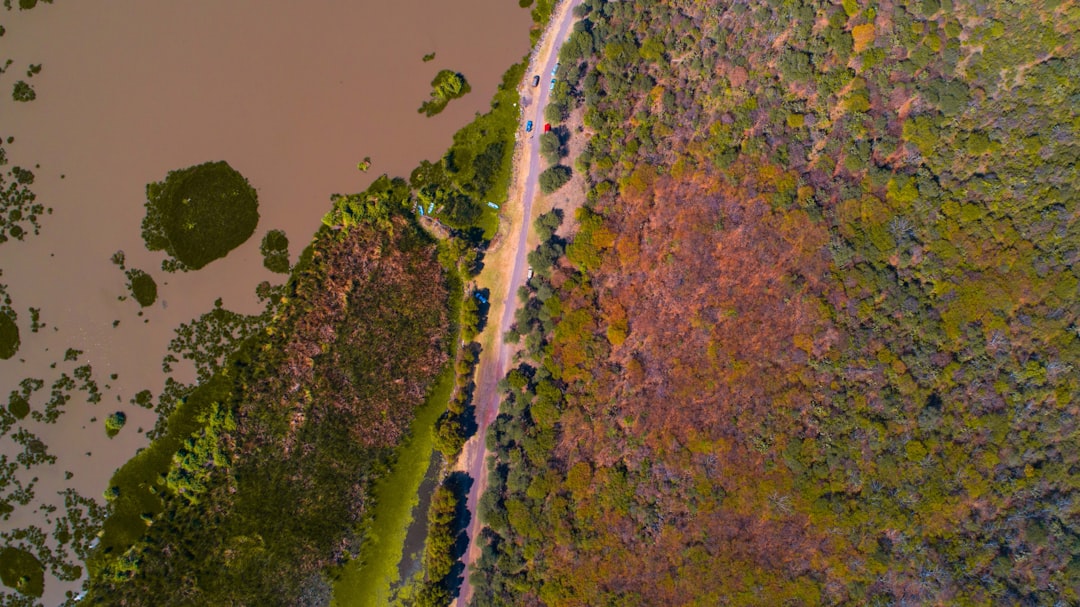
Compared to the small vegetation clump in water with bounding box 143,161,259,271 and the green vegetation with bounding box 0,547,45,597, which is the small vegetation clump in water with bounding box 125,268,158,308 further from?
the green vegetation with bounding box 0,547,45,597

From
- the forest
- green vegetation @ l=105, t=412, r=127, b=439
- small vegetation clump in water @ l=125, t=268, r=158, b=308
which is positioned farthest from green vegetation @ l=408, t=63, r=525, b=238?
green vegetation @ l=105, t=412, r=127, b=439

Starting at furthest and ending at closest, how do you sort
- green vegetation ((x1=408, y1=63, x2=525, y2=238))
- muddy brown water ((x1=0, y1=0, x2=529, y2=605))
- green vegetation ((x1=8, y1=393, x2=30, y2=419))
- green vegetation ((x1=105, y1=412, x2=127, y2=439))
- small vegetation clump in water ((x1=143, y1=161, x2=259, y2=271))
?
green vegetation ((x1=408, y1=63, x2=525, y2=238)) → small vegetation clump in water ((x1=143, y1=161, x2=259, y2=271)) → muddy brown water ((x1=0, y1=0, x2=529, y2=605)) → green vegetation ((x1=8, y1=393, x2=30, y2=419)) → green vegetation ((x1=105, y1=412, x2=127, y2=439))

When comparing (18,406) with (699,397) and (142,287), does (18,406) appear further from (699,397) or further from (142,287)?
(699,397)

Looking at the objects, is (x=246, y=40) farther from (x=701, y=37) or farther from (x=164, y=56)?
(x=701, y=37)

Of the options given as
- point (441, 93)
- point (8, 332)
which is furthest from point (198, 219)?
point (441, 93)

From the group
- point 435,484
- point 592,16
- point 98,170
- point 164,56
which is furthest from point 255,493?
point 592,16
